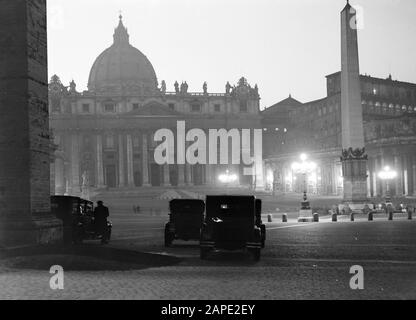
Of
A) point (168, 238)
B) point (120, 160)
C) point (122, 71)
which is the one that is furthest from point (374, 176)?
point (168, 238)

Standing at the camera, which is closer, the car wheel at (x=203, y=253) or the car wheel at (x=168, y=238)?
the car wheel at (x=203, y=253)

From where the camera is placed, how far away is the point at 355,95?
34969mm

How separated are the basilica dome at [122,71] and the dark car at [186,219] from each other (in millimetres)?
82135

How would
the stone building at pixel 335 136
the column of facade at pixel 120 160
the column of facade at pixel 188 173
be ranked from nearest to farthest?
1. the stone building at pixel 335 136
2. the column of facade at pixel 120 160
3. the column of facade at pixel 188 173

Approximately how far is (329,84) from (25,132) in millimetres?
79501

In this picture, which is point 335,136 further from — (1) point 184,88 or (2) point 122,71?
(2) point 122,71

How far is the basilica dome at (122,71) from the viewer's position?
104 metres

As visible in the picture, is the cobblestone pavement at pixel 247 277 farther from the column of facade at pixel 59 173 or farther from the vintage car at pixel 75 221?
the column of facade at pixel 59 173

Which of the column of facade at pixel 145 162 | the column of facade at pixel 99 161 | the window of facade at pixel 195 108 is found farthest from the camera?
the window of facade at pixel 195 108

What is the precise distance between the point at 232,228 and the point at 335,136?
74.6 m

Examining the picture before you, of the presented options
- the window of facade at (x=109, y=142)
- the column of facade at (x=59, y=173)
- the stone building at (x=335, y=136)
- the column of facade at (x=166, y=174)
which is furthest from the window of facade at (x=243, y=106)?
the column of facade at (x=59, y=173)

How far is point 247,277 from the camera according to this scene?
12172 millimetres

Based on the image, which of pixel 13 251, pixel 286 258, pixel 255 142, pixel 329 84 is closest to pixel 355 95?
pixel 286 258
